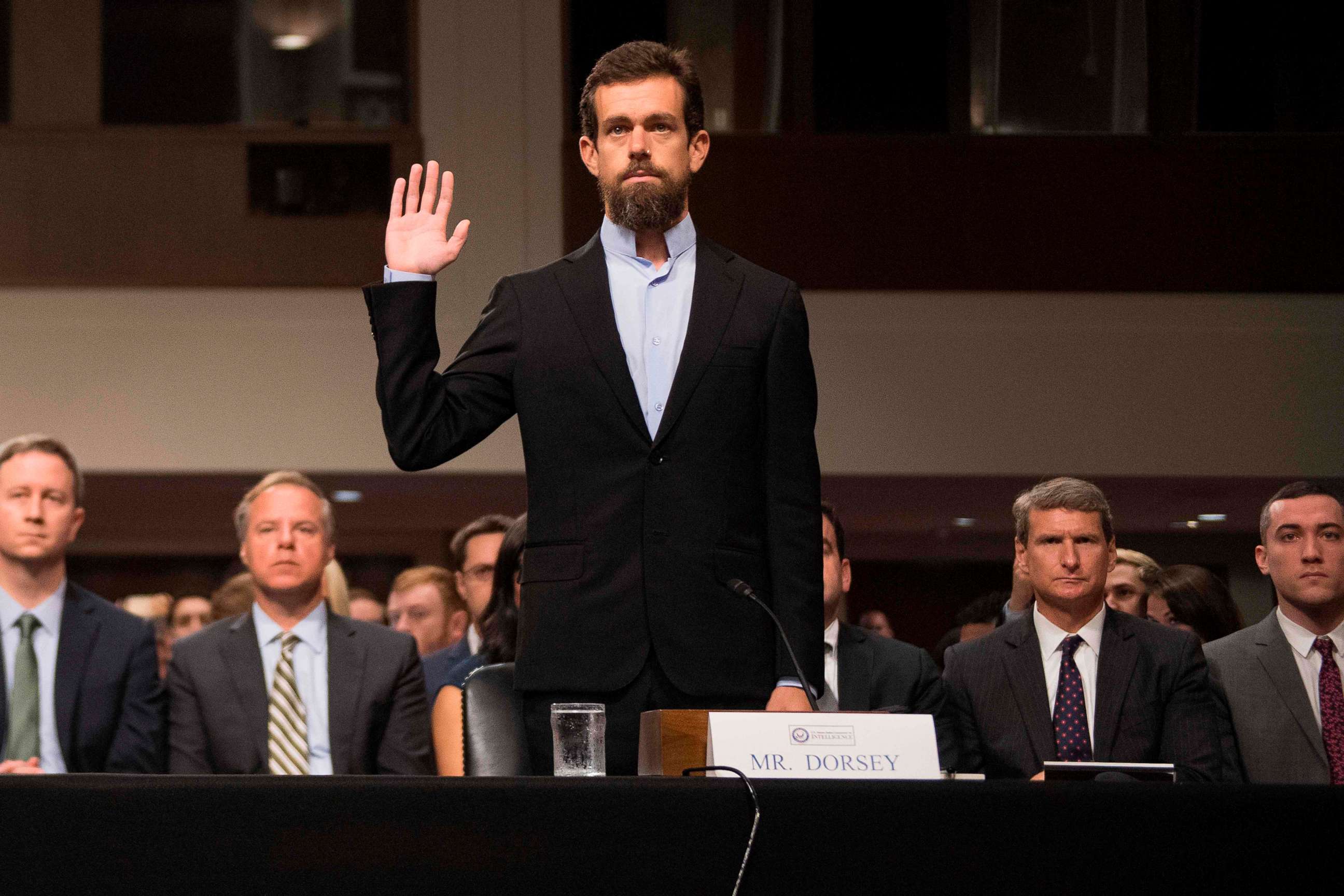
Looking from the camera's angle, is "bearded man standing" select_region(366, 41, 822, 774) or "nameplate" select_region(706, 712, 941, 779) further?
"bearded man standing" select_region(366, 41, 822, 774)

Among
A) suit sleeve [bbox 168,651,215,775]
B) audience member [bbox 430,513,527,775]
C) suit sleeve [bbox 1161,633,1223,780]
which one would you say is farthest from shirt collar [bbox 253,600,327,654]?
suit sleeve [bbox 1161,633,1223,780]

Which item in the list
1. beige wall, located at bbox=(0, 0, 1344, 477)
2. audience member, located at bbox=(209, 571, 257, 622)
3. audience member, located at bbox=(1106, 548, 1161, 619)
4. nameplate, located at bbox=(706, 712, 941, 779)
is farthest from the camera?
beige wall, located at bbox=(0, 0, 1344, 477)

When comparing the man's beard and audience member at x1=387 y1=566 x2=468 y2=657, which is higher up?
the man's beard

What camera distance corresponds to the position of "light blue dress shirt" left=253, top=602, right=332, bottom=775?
3189 mm

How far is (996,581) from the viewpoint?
11.1 metres

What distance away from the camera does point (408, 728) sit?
10.5 feet

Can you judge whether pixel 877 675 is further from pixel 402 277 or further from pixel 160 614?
pixel 160 614

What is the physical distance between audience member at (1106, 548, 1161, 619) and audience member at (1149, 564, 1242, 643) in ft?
0.13

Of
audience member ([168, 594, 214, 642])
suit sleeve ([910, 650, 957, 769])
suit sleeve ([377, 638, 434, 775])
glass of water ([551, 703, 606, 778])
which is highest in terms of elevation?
glass of water ([551, 703, 606, 778])

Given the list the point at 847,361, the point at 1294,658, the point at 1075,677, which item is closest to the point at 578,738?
the point at 1075,677

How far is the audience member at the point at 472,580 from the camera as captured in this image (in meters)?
3.77

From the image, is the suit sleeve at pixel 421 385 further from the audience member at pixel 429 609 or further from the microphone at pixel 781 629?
the audience member at pixel 429 609

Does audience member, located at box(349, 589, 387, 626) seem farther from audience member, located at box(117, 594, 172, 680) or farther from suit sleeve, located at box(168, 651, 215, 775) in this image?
suit sleeve, located at box(168, 651, 215, 775)

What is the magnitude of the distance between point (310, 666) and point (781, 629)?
1873 mm
